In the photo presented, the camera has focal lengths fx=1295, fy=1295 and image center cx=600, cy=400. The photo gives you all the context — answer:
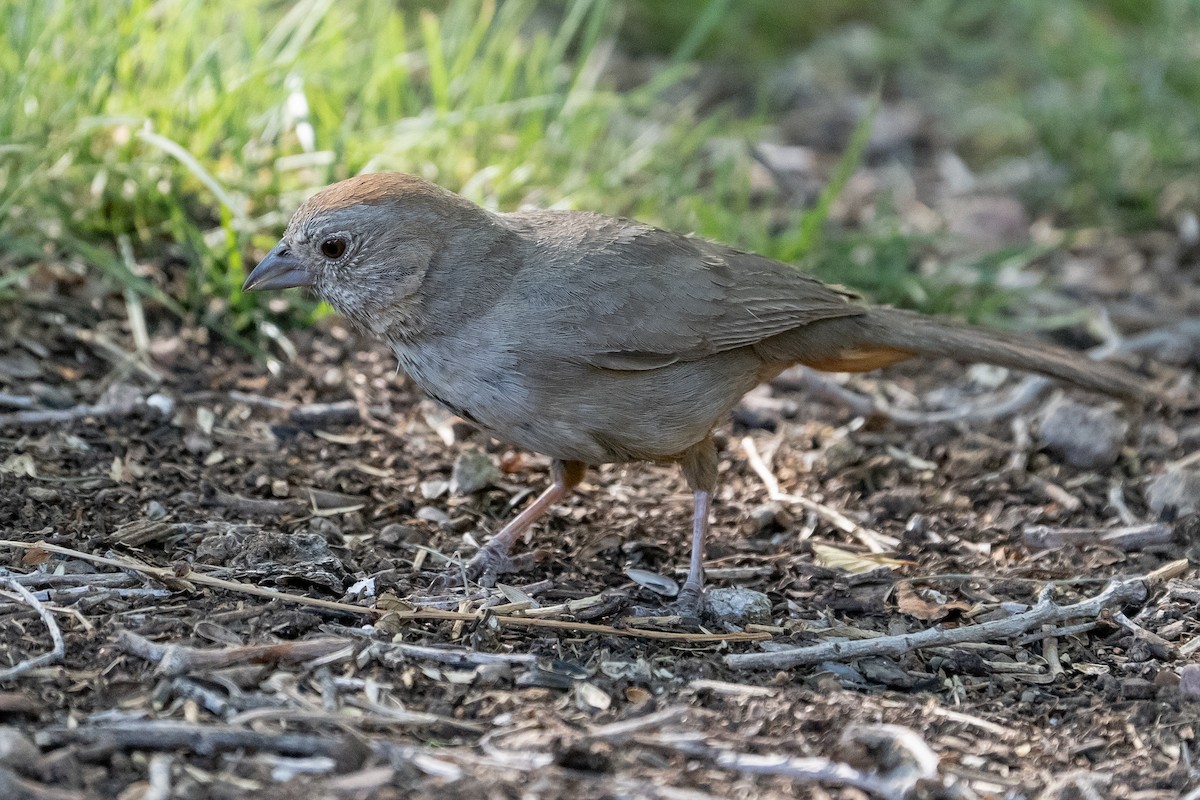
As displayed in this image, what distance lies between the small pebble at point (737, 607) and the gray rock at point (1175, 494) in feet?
5.85

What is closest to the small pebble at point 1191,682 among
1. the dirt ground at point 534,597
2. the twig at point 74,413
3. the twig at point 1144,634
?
the dirt ground at point 534,597

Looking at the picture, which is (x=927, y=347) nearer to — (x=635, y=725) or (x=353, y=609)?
(x=635, y=725)

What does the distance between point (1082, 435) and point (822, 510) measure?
1.24 meters

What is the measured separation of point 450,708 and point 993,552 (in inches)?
91.3

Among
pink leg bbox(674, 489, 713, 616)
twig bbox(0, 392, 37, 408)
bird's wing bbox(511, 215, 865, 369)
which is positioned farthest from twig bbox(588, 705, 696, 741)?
twig bbox(0, 392, 37, 408)

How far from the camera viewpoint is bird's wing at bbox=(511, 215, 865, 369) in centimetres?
423

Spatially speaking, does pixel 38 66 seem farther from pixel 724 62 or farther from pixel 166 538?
pixel 724 62

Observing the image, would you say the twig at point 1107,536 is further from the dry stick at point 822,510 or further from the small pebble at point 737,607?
→ the small pebble at point 737,607

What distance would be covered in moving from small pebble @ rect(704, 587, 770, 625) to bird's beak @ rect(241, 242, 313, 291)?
1.74 metres

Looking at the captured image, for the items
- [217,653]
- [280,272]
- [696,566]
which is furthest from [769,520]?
[217,653]

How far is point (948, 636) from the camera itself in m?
3.92

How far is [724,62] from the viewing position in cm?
929

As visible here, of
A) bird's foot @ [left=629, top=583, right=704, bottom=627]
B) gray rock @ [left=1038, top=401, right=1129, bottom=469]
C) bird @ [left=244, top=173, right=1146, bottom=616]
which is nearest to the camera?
bird's foot @ [left=629, top=583, right=704, bottom=627]

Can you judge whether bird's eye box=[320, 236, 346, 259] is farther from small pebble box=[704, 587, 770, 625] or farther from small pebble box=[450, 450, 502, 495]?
small pebble box=[704, 587, 770, 625]
